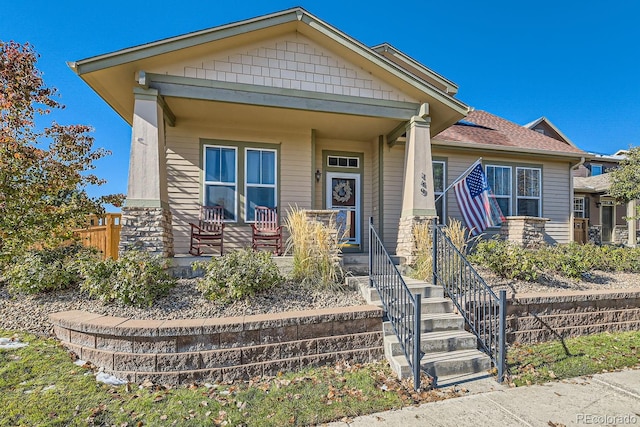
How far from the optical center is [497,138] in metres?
9.91

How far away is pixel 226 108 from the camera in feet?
20.9

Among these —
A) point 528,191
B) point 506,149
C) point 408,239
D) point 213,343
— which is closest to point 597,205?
point 528,191

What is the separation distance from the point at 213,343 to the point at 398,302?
6.97 ft

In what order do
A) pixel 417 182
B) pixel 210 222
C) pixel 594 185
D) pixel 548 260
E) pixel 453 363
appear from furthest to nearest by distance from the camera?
pixel 594 185
pixel 210 222
pixel 417 182
pixel 548 260
pixel 453 363

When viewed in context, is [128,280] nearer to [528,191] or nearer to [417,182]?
[417,182]

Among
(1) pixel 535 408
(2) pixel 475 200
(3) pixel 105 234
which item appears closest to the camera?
(1) pixel 535 408

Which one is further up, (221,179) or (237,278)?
(221,179)

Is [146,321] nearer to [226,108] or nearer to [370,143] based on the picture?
[226,108]

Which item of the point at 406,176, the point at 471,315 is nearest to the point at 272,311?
the point at 471,315

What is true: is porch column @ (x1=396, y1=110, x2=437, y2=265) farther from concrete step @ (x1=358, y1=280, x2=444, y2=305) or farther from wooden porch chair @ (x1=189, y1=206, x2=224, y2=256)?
wooden porch chair @ (x1=189, y1=206, x2=224, y2=256)

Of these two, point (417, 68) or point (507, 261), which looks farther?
point (417, 68)

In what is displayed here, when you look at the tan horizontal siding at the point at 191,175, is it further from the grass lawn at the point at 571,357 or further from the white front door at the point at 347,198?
the grass lawn at the point at 571,357

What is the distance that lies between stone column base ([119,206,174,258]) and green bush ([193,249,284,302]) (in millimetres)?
1251

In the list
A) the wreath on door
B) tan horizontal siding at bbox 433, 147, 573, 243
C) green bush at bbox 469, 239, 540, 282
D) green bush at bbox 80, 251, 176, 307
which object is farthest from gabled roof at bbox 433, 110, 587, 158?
green bush at bbox 80, 251, 176, 307
